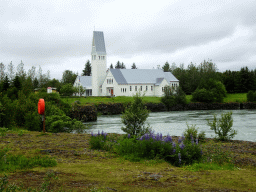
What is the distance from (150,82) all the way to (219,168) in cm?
6988

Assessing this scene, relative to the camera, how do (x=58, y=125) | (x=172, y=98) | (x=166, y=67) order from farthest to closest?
(x=166, y=67) → (x=172, y=98) → (x=58, y=125)

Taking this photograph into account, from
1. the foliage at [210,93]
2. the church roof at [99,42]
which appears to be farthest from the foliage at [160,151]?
the church roof at [99,42]

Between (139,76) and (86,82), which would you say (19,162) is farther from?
(86,82)

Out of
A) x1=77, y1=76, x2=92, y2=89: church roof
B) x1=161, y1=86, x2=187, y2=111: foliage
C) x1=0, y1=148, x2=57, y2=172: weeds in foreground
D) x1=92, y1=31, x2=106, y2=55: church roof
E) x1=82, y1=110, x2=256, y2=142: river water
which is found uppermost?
x1=92, y1=31, x2=106, y2=55: church roof

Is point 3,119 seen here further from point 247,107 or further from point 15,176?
point 247,107

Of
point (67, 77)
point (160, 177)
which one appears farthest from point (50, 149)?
point (67, 77)

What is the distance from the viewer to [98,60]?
76.6 metres

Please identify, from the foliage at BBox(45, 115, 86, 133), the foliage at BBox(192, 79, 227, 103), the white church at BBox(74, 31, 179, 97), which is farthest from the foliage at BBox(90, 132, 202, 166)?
the white church at BBox(74, 31, 179, 97)

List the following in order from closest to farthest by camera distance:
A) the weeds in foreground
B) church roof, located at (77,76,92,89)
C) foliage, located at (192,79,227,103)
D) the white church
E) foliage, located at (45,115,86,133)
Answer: the weeds in foreground → foliage, located at (45,115,86,133) → foliage, located at (192,79,227,103) → the white church → church roof, located at (77,76,92,89)

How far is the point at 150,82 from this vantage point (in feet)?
251

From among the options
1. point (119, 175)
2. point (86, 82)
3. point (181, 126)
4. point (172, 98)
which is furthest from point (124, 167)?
point (86, 82)

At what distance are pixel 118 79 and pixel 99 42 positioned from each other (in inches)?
519

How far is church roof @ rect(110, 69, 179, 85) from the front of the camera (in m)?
74.6

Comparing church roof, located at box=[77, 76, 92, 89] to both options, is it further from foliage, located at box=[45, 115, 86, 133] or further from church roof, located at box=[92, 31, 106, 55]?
foliage, located at box=[45, 115, 86, 133]
